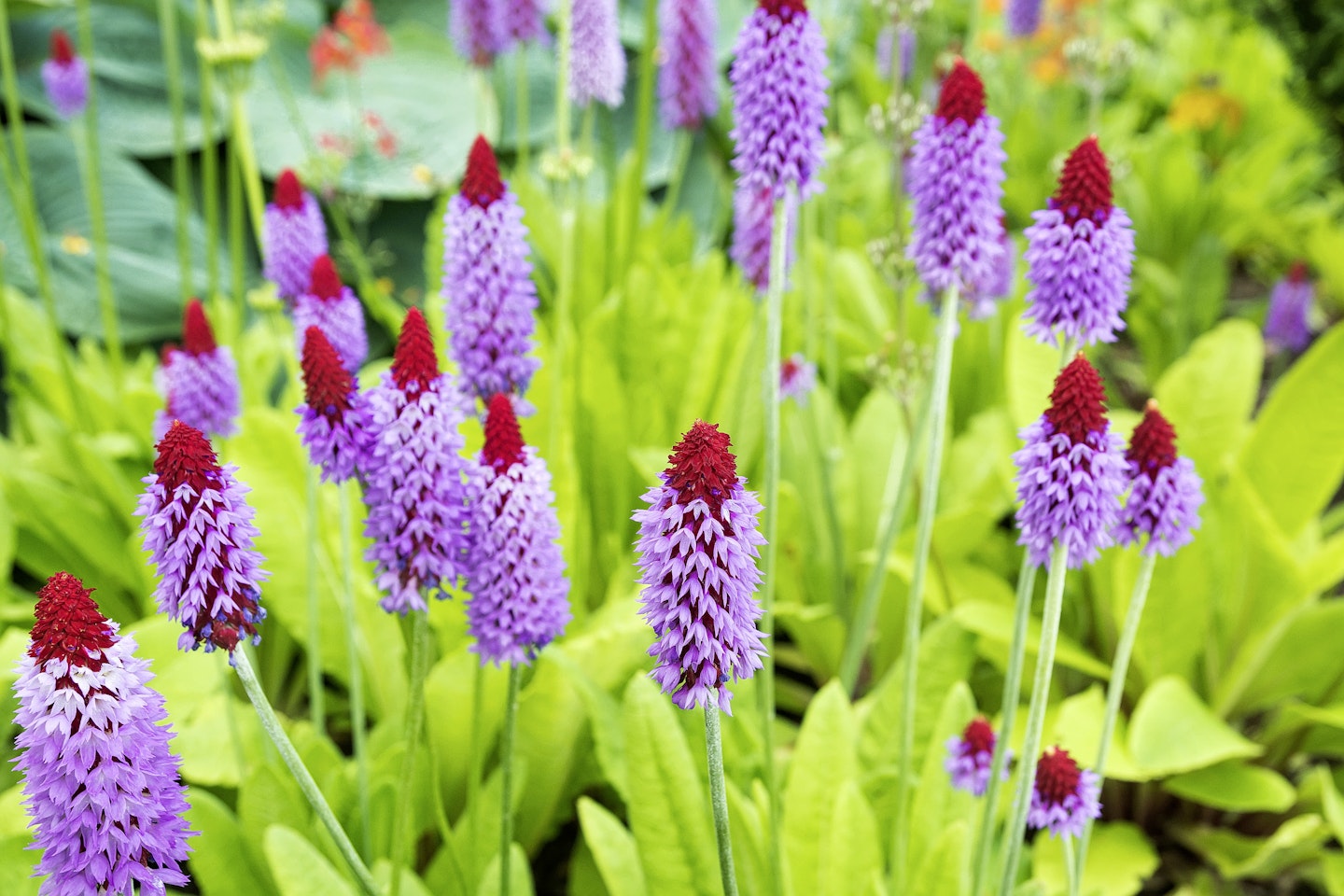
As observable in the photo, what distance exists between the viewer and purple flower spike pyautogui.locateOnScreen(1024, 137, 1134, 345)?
1552mm

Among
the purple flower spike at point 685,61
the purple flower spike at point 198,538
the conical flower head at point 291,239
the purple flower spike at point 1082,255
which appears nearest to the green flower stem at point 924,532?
the purple flower spike at point 1082,255

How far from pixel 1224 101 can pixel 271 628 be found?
5925 mm

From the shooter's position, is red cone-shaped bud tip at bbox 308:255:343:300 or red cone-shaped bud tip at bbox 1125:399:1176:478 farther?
red cone-shaped bud tip at bbox 308:255:343:300

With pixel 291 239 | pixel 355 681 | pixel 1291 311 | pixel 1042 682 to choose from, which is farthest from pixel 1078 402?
pixel 1291 311

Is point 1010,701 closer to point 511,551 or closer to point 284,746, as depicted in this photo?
point 511,551

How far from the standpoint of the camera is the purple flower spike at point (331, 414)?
1.46 metres

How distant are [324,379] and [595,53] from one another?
1.94 metres

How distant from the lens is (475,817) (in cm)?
190

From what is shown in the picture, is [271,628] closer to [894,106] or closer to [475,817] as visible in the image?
[475,817]

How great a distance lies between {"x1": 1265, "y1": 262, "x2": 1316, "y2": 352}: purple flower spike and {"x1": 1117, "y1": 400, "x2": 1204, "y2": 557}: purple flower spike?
10.8 feet

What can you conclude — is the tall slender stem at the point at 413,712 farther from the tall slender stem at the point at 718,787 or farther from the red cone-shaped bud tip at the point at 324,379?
the tall slender stem at the point at 718,787

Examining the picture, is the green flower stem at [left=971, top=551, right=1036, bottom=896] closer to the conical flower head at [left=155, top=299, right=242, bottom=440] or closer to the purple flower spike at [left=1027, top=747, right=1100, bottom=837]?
the purple flower spike at [left=1027, top=747, right=1100, bottom=837]

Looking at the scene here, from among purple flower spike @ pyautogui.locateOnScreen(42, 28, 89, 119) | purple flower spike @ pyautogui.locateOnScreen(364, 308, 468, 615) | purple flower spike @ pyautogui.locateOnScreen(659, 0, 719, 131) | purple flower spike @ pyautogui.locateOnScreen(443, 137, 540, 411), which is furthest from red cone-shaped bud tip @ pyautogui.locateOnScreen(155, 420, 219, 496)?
purple flower spike @ pyautogui.locateOnScreen(659, 0, 719, 131)

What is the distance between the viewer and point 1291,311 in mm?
4402
